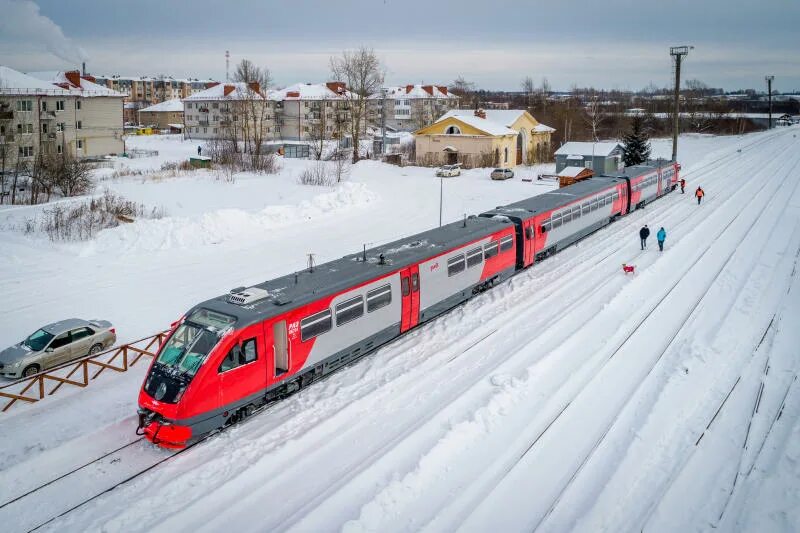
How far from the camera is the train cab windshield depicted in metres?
12.7

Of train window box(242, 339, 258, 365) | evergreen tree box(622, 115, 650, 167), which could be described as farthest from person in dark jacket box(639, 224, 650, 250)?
evergreen tree box(622, 115, 650, 167)

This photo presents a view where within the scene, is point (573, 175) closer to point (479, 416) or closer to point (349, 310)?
point (349, 310)

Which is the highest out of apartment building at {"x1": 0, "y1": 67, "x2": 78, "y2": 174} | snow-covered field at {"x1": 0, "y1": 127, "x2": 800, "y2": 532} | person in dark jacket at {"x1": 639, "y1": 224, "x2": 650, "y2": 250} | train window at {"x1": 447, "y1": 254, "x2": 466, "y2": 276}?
apartment building at {"x1": 0, "y1": 67, "x2": 78, "y2": 174}

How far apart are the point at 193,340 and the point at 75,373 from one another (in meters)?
6.02

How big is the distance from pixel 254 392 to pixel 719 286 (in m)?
18.0

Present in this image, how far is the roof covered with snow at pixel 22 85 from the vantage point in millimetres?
57438

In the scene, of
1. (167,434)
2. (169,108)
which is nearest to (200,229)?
(167,434)

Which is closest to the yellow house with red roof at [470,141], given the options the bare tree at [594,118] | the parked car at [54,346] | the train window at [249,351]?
the bare tree at [594,118]

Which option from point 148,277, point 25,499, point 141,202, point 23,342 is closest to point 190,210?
point 141,202

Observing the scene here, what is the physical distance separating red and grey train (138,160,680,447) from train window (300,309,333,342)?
0.02 meters

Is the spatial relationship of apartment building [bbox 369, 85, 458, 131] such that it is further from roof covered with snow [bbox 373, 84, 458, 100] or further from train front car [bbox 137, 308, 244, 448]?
train front car [bbox 137, 308, 244, 448]

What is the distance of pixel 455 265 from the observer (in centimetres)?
1967

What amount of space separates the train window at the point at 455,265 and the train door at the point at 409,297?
1756mm

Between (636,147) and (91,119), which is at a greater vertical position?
(91,119)
